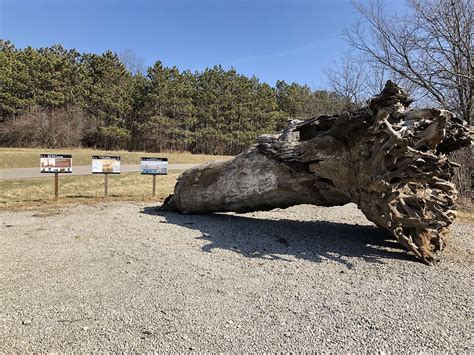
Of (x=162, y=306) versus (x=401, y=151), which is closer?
(x=162, y=306)

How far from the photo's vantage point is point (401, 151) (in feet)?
14.8

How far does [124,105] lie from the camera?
1287 inches

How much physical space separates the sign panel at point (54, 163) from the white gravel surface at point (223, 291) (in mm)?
2547

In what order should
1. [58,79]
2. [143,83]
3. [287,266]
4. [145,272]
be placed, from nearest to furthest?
[145,272]
[287,266]
[58,79]
[143,83]

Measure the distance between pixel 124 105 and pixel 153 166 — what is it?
25.1 metres

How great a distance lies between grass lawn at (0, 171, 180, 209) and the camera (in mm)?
8820

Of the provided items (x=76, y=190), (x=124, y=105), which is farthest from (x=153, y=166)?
(x=124, y=105)

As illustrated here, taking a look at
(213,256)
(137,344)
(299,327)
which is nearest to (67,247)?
(213,256)

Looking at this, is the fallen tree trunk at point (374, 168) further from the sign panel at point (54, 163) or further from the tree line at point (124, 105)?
the tree line at point (124, 105)

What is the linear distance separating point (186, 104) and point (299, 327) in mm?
33849

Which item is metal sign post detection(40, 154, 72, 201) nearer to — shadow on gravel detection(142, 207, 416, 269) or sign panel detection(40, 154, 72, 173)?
sign panel detection(40, 154, 72, 173)

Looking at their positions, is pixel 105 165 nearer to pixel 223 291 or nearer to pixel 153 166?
pixel 153 166

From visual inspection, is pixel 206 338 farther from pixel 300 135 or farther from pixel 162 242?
pixel 300 135

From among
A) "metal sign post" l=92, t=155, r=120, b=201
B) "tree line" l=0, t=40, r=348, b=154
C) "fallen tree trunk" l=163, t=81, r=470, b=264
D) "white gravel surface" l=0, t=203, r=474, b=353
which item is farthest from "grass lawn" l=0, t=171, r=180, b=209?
"tree line" l=0, t=40, r=348, b=154
